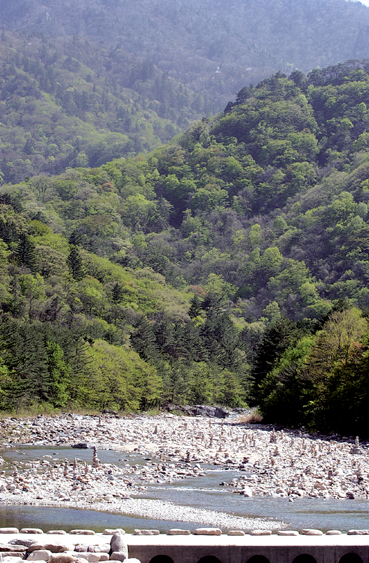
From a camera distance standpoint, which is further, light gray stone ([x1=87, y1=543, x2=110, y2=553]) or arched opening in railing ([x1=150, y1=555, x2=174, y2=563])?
arched opening in railing ([x1=150, y1=555, x2=174, y2=563])

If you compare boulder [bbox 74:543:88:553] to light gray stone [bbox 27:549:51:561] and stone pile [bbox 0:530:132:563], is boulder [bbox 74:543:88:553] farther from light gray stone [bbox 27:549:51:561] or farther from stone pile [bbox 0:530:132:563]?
light gray stone [bbox 27:549:51:561]

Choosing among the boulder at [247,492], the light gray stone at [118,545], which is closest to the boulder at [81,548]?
the light gray stone at [118,545]

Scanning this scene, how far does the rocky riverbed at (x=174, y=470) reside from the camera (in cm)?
2427

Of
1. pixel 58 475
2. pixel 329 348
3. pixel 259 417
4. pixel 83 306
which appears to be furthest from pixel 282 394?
pixel 83 306

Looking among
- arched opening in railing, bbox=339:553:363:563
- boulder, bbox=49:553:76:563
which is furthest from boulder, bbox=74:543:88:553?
arched opening in railing, bbox=339:553:363:563

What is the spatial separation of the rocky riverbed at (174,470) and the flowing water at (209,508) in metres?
0.71

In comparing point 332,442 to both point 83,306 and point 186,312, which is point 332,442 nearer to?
point 83,306

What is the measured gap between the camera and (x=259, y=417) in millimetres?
78938

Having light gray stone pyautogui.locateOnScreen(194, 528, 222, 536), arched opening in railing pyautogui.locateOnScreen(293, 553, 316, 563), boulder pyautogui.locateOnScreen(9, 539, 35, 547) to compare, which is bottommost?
→ arched opening in railing pyautogui.locateOnScreen(293, 553, 316, 563)

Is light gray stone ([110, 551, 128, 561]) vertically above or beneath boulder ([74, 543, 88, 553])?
beneath

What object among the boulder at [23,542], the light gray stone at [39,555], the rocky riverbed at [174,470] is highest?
the rocky riverbed at [174,470]

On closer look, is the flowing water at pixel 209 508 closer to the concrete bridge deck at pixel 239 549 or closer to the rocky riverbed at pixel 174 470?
the rocky riverbed at pixel 174 470

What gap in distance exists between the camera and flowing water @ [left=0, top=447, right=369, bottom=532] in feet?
68.1

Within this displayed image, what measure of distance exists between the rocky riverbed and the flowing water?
0.71 meters
